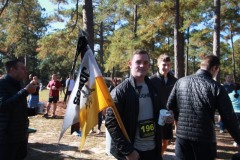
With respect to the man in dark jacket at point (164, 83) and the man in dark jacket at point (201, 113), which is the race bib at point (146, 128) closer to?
the man in dark jacket at point (201, 113)

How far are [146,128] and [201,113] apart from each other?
1.00 metres

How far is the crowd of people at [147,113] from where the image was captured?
10.5ft

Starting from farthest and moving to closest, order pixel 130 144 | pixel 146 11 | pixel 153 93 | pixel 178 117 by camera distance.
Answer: pixel 146 11
pixel 178 117
pixel 153 93
pixel 130 144

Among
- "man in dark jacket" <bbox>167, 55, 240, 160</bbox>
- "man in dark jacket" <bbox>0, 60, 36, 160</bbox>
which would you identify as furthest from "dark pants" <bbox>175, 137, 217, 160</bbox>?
"man in dark jacket" <bbox>0, 60, 36, 160</bbox>

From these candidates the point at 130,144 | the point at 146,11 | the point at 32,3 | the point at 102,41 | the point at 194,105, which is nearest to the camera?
the point at 130,144

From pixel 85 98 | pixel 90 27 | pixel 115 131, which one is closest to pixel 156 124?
pixel 115 131

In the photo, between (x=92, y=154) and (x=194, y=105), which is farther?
(x=92, y=154)

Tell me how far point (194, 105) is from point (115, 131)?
4.62 ft

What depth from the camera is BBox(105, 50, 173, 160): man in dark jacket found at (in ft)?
10.3

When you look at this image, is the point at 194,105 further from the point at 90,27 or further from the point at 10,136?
the point at 90,27

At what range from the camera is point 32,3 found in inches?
523

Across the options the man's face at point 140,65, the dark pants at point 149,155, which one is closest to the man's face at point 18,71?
the man's face at point 140,65

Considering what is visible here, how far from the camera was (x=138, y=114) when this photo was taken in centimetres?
323

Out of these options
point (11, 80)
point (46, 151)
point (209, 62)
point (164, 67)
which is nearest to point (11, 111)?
point (11, 80)
